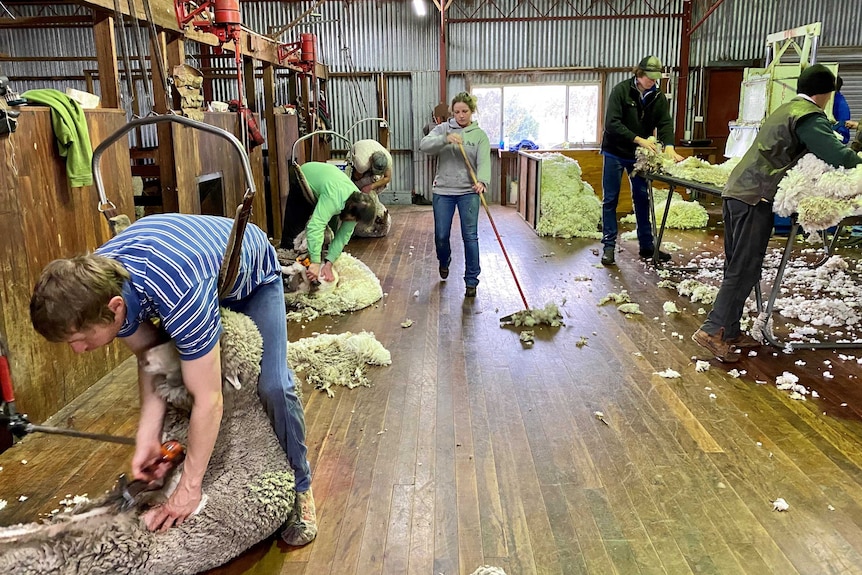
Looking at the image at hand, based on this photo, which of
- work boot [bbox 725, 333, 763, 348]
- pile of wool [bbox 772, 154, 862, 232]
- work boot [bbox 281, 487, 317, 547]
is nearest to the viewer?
work boot [bbox 281, 487, 317, 547]

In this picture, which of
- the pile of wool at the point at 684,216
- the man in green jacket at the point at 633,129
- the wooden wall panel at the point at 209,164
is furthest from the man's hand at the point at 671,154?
the wooden wall panel at the point at 209,164

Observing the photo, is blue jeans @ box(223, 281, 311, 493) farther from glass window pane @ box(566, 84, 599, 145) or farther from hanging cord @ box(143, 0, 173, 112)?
glass window pane @ box(566, 84, 599, 145)

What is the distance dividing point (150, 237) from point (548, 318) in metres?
3.36

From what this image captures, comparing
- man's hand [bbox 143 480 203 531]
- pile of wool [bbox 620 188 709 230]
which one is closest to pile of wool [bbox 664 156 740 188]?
pile of wool [bbox 620 188 709 230]

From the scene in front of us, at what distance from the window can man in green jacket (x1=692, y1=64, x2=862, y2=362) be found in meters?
9.10

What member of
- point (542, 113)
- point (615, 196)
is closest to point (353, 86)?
point (542, 113)

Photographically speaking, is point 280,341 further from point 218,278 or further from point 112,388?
point 112,388

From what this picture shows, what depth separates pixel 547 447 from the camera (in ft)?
9.86

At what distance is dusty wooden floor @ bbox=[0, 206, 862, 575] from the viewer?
7.54ft

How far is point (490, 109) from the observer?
42.5ft

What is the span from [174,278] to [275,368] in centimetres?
64

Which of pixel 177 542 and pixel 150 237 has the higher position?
pixel 150 237

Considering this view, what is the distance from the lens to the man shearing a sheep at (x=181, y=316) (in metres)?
1.59

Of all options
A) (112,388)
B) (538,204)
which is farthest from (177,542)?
(538,204)
